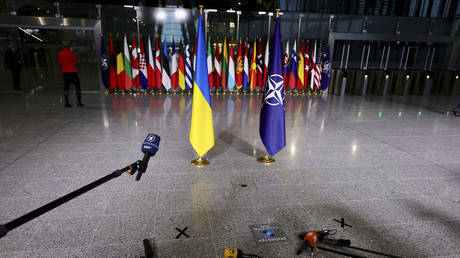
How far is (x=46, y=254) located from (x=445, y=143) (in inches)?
253

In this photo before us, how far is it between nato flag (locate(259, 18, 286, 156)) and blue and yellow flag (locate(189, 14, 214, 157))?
32.3 inches

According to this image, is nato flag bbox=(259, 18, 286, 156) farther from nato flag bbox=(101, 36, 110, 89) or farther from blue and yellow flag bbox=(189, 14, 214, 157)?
nato flag bbox=(101, 36, 110, 89)

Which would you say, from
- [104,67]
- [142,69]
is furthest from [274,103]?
[104,67]

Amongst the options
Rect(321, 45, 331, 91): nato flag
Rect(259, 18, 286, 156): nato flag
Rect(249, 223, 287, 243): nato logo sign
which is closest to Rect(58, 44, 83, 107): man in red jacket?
Rect(259, 18, 286, 156): nato flag

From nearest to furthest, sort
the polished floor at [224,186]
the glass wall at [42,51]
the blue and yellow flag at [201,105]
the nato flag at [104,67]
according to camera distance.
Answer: the polished floor at [224,186] → the blue and yellow flag at [201,105] → the nato flag at [104,67] → the glass wall at [42,51]

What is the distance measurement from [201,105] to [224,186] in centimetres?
116

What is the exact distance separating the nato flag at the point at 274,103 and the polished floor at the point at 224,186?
39 centimetres

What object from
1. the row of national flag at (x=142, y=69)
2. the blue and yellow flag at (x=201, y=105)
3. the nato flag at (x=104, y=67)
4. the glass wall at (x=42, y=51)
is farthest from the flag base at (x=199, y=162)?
the glass wall at (x=42, y=51)

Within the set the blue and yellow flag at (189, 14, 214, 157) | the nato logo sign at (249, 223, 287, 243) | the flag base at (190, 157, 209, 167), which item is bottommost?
the nato logo sign at (249, 223, 287, 243)

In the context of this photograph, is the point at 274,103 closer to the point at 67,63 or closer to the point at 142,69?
the point at 67,63

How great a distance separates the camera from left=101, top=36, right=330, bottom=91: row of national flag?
31.0ft

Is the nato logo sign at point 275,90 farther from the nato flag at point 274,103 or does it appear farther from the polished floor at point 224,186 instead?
the polished floor at point 224,186

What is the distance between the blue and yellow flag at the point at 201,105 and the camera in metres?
3.64

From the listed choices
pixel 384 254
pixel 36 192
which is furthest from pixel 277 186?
pixel 36 192
